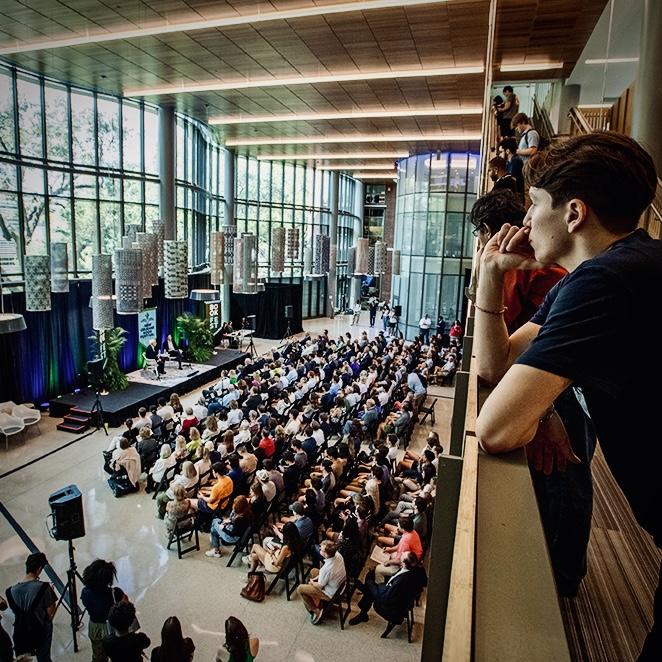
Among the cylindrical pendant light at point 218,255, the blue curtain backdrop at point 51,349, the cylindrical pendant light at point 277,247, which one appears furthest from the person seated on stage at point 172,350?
the cylindrical pendant light at point 277,247

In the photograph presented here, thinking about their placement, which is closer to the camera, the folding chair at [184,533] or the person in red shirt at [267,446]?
the folding chair at [184,533]

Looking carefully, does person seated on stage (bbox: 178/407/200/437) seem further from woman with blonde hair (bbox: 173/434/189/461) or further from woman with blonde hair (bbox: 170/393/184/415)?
woman with blonde hair (bbox: 173/434/189/461)

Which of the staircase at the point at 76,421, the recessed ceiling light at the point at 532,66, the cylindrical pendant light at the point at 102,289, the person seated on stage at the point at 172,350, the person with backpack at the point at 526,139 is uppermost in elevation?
the recessed ceiling light at the point at 532,66

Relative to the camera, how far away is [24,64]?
11.2 m

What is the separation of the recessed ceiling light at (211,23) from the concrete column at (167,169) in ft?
17.3

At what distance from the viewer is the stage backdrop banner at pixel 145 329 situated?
53.3 feet

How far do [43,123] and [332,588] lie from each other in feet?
41.2

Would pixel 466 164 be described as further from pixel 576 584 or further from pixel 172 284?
pixel 576 584

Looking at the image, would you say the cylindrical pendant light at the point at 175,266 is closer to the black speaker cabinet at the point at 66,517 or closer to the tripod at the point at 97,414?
the tripod at the point at 97,414

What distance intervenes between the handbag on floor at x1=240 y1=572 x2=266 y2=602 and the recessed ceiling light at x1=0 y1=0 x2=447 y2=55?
812 cm

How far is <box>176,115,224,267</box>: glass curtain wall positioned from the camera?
57.7 feet

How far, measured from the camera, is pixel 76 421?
11422 millimetres

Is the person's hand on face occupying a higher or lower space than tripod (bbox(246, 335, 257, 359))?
higher

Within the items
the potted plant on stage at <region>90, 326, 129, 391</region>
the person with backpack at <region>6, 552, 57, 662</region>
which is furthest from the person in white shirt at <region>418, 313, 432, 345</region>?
the person with backpack at <region>6, 552, 57, 662</region>
